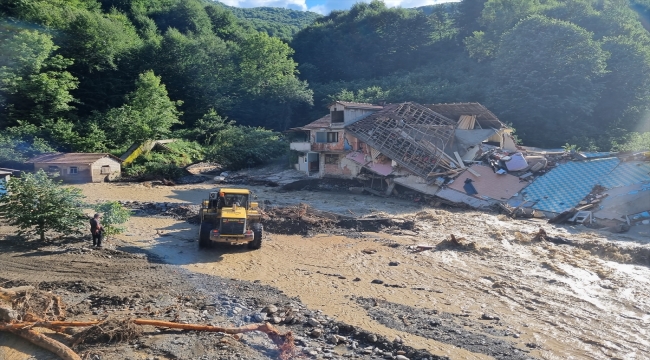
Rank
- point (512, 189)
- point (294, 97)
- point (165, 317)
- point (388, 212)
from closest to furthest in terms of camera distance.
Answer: point (165, 317)
point (388, 212)
point (512, 189)
point (294, 97)

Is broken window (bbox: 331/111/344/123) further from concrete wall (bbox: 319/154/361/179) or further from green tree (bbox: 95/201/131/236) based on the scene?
green tree (bbox: 95/201/131/236)

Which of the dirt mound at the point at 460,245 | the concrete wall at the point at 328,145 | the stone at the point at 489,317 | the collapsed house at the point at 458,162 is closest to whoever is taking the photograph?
the stone at the point at 489,317

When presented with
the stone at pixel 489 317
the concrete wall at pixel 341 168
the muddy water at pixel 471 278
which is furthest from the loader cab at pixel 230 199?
the concrete wall at pixel 341 168

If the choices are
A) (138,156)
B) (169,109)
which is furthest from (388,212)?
(169,109)

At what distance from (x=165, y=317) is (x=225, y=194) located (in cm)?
644

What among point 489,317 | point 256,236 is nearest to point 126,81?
point 256,236

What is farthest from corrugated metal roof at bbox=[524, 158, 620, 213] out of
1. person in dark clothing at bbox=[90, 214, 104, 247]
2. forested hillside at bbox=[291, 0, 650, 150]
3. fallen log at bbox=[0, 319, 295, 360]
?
person in dark clothing at bbox=[90, 214, 104, 247]

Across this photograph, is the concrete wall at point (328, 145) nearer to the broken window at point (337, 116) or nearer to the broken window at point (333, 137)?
the broken window at point (333, 137)

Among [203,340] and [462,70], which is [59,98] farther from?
[462,70]

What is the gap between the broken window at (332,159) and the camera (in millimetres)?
33366

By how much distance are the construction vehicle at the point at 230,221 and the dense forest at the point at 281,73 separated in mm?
23348

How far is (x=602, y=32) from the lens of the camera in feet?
141

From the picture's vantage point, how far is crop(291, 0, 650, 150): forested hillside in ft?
123

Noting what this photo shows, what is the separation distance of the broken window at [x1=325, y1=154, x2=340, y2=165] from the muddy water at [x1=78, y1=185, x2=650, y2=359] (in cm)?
1387
